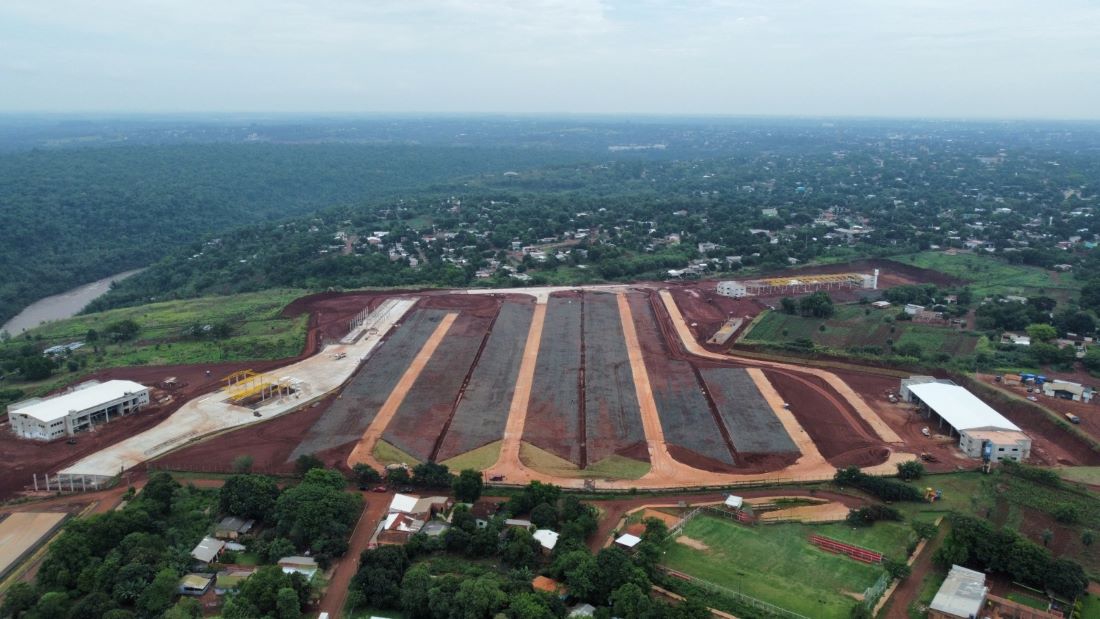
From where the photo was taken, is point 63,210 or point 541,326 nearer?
point 541,326

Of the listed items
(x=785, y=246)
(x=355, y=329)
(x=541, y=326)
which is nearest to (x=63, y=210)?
(x=355, y=329)

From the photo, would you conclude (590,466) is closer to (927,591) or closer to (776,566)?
(776,566)

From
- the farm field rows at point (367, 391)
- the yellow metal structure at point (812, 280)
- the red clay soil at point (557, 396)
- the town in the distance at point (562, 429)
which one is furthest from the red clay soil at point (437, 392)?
the yellow metal structure at point (812, 280)

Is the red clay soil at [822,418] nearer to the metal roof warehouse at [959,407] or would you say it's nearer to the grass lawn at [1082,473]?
the metal roof warehouse at [959,407]

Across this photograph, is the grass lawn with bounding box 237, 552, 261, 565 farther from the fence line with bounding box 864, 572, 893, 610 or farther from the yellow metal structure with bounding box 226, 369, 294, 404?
the fence line with bounding box 864, 572, 893, 610

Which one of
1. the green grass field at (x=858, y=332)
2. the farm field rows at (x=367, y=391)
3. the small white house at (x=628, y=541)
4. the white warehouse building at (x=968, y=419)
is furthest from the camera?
the green grass field at (x=858, y=332)

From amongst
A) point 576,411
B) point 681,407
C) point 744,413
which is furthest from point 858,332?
point 576,411

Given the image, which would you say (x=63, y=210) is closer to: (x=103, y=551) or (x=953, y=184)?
(x=103, y=551)
